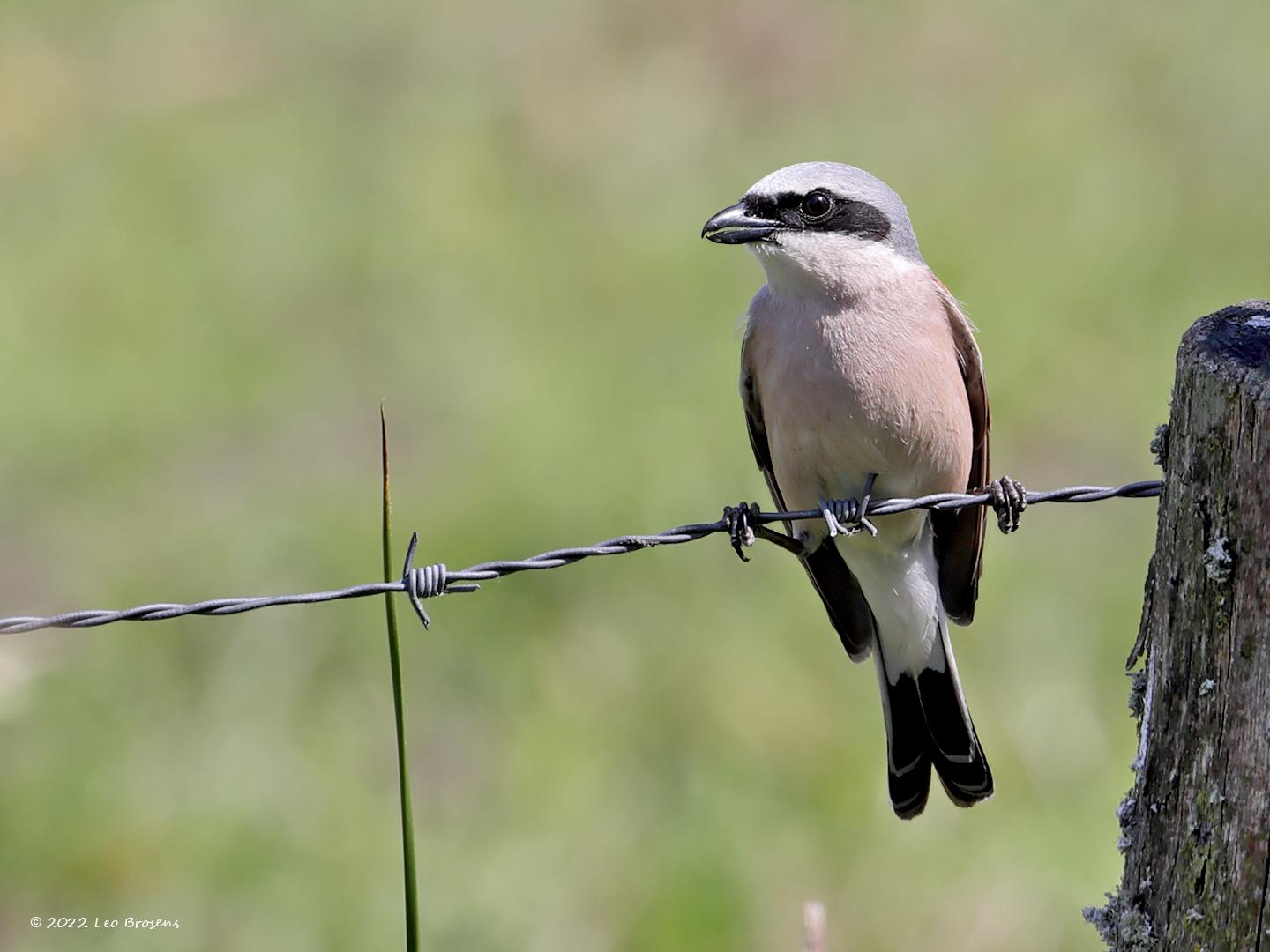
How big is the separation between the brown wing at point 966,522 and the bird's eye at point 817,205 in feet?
1.33

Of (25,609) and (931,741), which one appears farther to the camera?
(25,609)

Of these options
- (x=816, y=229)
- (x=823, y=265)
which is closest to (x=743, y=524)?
(x=823, y=265)

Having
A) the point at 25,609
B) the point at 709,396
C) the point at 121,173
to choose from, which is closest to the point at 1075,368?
the point at 709,396

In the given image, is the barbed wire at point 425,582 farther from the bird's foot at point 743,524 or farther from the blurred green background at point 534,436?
the blurred green background at point 534,436

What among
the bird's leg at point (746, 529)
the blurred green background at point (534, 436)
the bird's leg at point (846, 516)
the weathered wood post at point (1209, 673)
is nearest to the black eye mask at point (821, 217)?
the bird's leg at point (846, 516)

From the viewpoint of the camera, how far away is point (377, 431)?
27.5 feet

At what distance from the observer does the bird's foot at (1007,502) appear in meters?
3.88

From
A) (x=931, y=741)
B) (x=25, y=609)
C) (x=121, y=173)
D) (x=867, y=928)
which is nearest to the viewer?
(x=931, y=741)

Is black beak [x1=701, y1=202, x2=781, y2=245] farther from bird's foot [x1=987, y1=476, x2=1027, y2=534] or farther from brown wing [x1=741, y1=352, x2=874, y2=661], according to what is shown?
bird's foot [x1=987, y1=476, x2=1027, y2=534]

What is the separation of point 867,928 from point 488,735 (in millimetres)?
1710

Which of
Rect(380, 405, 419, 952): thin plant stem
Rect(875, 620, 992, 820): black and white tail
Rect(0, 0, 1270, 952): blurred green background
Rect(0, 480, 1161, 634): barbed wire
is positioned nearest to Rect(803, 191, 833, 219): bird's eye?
Rect(0, 480, 1161, 634): barbed wire

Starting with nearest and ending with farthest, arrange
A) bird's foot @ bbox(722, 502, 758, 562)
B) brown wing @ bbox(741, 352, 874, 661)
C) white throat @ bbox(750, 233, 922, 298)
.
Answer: bird's foot @ bbox(722, 502, 758, 562) < white throat @ bbox(750, 233, 922, 298) < brown wing @ bbox(741, 352, 874, 661)

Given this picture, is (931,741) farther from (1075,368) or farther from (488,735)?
(1075,368)

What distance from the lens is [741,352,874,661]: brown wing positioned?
16.1ft
